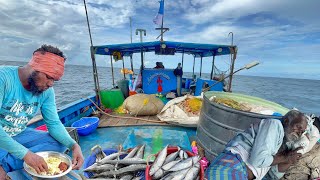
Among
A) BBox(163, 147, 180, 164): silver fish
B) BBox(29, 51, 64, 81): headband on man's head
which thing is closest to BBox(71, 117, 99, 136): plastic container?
BBox(29, 51, 64, 81): headband on man's head

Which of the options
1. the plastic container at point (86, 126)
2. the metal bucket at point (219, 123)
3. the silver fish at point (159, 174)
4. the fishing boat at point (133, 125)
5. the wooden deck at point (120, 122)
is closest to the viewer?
the silver fish at point (159, 174)

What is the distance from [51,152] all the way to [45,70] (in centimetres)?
128

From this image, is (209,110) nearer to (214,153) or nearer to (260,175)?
(214,153)

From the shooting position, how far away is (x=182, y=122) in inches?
272

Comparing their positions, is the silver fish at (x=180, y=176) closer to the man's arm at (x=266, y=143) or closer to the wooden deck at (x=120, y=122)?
the man's arm at (x=266, y=143)

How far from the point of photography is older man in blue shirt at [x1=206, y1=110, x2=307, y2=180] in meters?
2.68

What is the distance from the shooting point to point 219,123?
452 cm

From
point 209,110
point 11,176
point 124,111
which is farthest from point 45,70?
point 124,111

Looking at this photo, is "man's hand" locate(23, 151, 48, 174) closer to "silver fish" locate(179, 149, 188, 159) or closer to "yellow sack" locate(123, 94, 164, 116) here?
"silver fish" locate(179, 149, 188, 159)

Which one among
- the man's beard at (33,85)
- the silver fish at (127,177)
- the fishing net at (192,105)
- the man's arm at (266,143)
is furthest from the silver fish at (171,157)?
the fishing net at (192,105)

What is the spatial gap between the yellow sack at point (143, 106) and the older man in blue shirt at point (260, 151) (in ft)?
17.0

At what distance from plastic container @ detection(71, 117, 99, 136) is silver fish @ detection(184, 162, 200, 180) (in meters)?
4.14

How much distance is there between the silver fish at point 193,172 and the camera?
2502 mm

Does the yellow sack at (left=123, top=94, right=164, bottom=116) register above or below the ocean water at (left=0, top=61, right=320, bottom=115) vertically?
above
